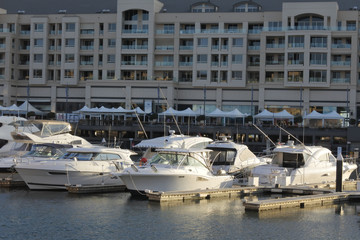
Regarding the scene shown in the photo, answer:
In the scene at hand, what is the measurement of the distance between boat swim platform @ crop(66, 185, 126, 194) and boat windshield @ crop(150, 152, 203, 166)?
357cm

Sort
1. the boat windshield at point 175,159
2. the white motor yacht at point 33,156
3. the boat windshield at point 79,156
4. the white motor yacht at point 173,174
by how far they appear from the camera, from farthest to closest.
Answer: the white motor yacht at point 33,156, the boat windshield at point 79,156, the boat windshield at point 175,159, the white motor yacht at point 173,174

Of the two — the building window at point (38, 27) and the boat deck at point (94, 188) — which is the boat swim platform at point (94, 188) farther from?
the building window at point (38, 27)

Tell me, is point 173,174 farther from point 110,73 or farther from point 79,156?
point 110,73

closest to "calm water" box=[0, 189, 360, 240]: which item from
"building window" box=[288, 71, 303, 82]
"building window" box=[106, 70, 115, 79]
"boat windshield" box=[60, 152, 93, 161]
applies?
"boat windshield" box=[60, 152, 93, 161]

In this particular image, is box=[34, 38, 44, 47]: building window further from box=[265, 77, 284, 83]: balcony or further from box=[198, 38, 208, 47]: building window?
box=[265, 77, 284, 83]: balcony

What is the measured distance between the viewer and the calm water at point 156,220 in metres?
30.7

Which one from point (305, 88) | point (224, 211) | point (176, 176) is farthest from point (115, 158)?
point (305, 88)

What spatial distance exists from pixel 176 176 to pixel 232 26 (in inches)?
2476

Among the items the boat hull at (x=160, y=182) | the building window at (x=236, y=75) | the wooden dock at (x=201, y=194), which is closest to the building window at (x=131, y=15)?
the building window at (x=236, y=75)

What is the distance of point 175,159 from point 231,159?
25.9 ft

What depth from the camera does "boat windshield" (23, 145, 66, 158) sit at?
45.9 meters

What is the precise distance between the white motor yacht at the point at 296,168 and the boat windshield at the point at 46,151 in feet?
44.2

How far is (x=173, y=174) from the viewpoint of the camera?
38969 mm

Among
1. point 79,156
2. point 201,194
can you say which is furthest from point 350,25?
point 201,194
